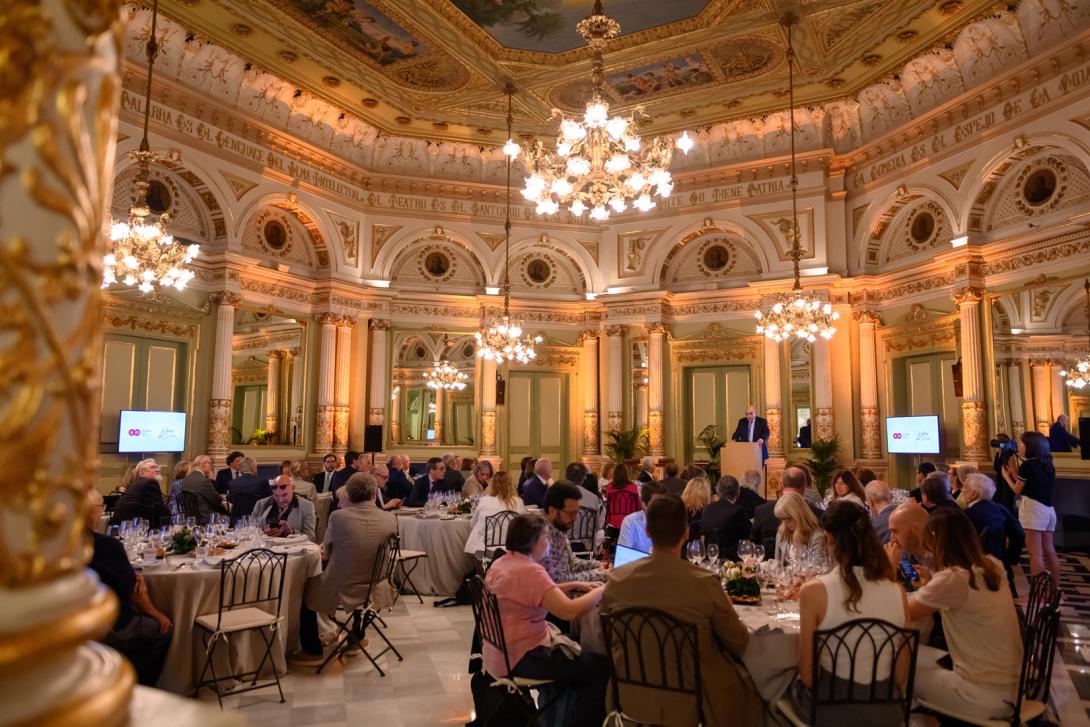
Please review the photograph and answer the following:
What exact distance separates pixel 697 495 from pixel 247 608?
159 inches

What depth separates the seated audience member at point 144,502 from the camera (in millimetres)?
6688

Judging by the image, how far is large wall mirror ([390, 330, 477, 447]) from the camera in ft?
50.6

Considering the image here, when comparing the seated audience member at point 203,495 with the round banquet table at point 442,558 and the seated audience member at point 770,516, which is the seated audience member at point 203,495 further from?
the seated audience member at point 770,516

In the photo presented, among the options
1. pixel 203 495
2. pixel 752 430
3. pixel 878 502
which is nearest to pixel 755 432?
pixel 752 430

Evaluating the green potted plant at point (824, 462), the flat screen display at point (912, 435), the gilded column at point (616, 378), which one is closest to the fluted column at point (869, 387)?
the flat screen display at point (912, 435)

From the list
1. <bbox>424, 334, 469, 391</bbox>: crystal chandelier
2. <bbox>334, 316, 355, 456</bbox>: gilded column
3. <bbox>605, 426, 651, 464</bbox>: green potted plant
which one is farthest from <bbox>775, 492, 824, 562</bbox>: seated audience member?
<bbox>424, 334, 469, 391</bbox>: crystal chandelier

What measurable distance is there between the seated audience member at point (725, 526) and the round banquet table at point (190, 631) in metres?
3.48

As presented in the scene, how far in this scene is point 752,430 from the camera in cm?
1343

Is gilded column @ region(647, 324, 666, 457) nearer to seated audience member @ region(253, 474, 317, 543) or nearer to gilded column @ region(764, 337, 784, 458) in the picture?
gilded column @ region(764, 337, 784, 458)

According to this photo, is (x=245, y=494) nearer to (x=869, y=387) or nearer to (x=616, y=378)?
(x=616, y=378)

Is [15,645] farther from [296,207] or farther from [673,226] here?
[673,226]

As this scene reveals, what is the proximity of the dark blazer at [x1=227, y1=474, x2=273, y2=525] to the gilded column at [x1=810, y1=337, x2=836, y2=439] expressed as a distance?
9852 mm

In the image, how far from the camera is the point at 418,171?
15.3 metres

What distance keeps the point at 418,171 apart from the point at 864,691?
1389cm
